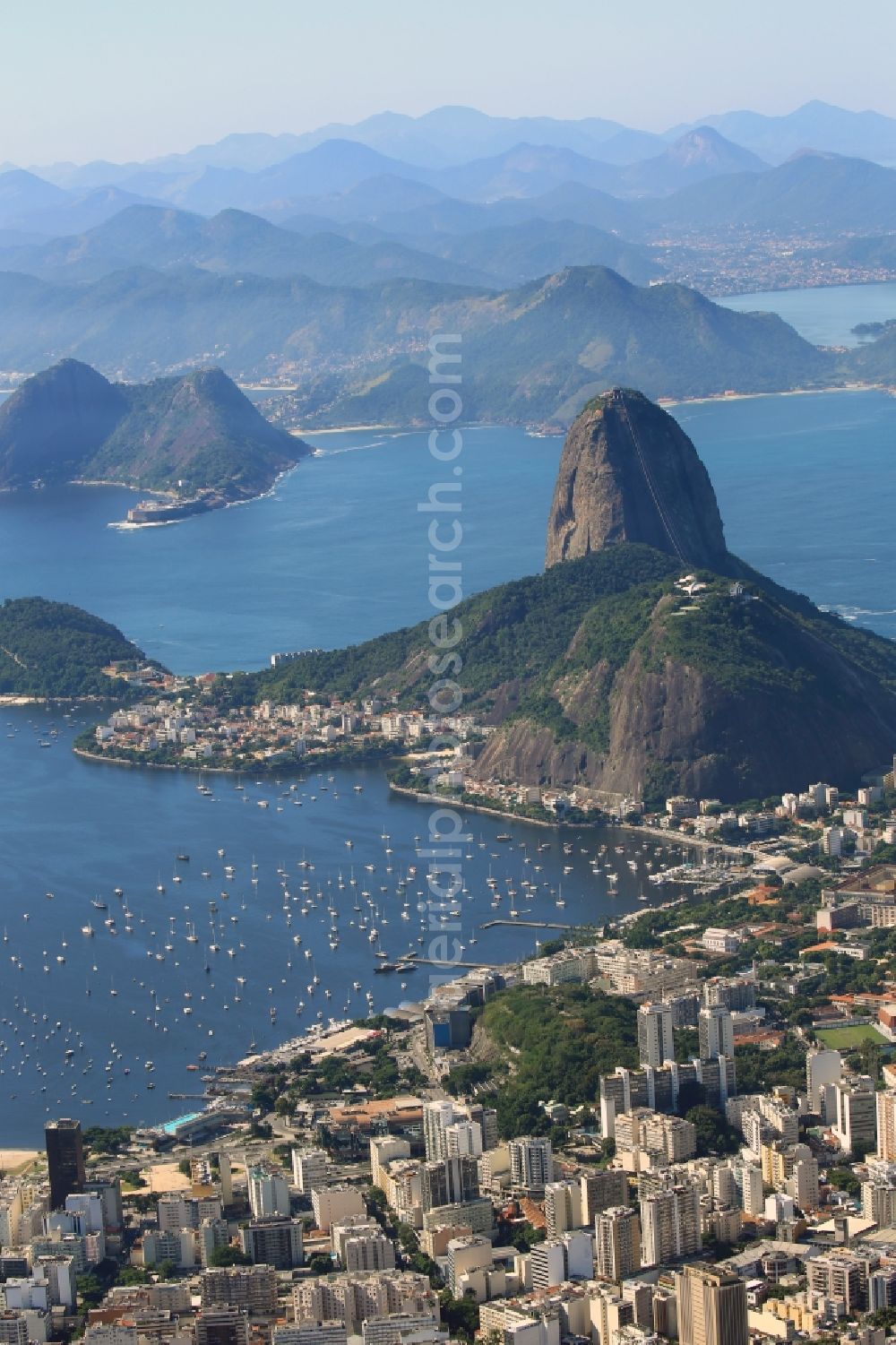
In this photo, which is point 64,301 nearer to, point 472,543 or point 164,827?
point 472,543

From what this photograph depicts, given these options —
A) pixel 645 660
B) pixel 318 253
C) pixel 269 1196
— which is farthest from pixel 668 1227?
pixel 318 253

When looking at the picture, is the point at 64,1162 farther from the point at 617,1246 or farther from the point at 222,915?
the point at 222,915

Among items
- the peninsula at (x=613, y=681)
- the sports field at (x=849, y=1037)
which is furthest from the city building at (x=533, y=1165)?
the peninsula at (x=613, y=681)

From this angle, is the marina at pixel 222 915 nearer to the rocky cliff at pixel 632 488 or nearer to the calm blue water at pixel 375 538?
the rocky cliff at pixel 632 488

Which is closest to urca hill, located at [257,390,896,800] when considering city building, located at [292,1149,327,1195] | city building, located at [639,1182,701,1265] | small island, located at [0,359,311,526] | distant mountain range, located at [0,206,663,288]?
city building, located at [292,1149,327,1195]

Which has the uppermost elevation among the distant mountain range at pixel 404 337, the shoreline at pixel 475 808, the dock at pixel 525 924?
the distant mountain range at pixel 404 337

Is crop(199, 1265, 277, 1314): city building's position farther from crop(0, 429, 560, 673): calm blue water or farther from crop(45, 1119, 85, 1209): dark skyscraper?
crop(0, 429, 560, 673): calm blue water

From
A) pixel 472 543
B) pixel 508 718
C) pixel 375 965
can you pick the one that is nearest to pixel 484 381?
pixel 472 543
